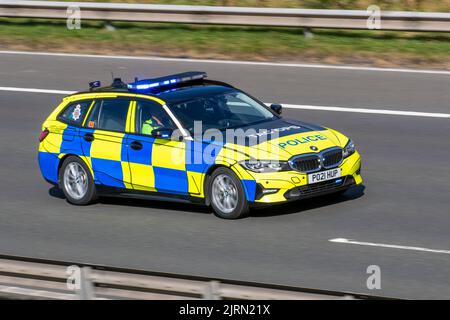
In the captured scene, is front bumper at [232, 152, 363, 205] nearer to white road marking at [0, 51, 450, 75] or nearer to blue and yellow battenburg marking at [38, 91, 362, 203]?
blue and yellow battenburg marking at [38, 91, 362, 203]

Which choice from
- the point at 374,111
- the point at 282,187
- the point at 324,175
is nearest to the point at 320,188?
the point at 324,175

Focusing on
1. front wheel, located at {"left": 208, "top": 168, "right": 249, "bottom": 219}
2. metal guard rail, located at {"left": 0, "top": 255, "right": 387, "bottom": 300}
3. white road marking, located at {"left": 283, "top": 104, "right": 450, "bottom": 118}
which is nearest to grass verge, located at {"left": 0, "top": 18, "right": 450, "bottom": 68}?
white road marking, located at {"left": 283, "top": 104, "right": 450, "bottom": 118}

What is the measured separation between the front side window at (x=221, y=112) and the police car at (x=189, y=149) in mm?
13

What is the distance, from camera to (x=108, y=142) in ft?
44.8

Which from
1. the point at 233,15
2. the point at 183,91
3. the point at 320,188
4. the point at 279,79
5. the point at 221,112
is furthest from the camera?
the point at 233,15

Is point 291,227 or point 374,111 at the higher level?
point 374,111

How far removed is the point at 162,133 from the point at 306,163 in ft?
5.96

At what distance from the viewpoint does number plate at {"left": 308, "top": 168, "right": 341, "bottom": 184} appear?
41.2 feet

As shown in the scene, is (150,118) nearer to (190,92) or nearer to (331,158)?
(190,92)

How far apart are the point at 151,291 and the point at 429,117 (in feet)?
33.2

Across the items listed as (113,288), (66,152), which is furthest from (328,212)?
(113,288)

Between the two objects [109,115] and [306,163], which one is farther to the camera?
[109,115]

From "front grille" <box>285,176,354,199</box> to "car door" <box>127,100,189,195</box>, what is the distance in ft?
4.44
